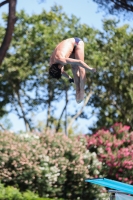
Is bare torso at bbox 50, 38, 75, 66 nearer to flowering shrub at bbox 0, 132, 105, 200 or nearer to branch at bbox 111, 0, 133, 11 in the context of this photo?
branch at bbox 111, 0, 133, 11

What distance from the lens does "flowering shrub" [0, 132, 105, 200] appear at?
15.3 metres

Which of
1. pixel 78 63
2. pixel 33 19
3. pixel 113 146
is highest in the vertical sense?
pixel 33 19

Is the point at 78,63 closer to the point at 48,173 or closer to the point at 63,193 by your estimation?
the point at 48,173

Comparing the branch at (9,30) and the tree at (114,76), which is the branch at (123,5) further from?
the tree at (114,76)

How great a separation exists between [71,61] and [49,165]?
389 inches

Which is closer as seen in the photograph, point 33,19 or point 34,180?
point 34,180

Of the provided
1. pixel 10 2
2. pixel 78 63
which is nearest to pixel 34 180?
pixel 10 2

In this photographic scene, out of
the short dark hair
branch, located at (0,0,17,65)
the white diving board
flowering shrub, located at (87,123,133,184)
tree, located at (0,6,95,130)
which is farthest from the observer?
tree, located at (0,6,95,130)

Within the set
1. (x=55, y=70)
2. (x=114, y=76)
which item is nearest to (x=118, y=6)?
(x=55, y=70)

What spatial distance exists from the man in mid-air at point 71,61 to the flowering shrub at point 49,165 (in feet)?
28.3

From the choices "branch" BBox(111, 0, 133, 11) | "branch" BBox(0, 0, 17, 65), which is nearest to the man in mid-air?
"branch" BBox(0, 0, 17, 65)

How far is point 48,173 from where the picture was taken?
15.7 m

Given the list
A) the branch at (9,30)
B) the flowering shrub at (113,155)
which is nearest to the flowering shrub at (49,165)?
the flowering shrub at (113,155)

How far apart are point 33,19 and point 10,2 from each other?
14503 millimetres
